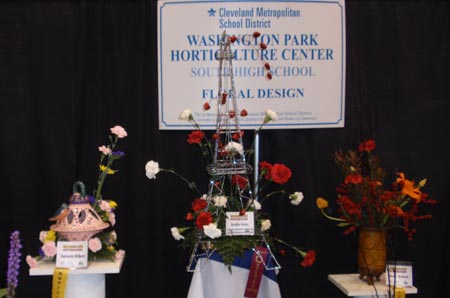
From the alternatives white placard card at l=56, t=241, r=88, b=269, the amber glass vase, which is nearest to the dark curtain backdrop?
the amber glass vase

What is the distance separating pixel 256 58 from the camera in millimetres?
2414

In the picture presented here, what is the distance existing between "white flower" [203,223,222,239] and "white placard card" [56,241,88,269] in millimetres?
496

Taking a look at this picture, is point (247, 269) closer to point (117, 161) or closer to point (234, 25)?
point (117, 161)

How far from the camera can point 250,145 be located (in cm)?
248

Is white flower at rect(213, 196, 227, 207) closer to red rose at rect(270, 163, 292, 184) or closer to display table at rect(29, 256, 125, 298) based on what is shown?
red rose at rect(270, 163, 292, 184)

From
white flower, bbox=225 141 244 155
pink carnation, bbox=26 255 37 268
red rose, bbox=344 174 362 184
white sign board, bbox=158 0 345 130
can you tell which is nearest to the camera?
pink carnation, bbox=26 255 37 268

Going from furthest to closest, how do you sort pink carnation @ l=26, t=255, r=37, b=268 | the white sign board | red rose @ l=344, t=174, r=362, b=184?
the white sign board → red rose @ l=344, t=174, r=362, b=184 → pink carnation @ l=26, t=255, r=37, b=268

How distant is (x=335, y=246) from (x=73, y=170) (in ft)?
5.04

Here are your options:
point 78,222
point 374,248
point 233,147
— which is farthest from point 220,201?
point 374,248

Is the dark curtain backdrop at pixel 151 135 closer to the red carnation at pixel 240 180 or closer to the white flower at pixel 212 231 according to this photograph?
the red carnation at pixel 240 180

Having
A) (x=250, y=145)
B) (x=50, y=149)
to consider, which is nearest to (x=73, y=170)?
(x=50, y=149)

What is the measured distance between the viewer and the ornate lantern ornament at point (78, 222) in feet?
5.89

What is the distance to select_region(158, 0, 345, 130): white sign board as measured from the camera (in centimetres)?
239

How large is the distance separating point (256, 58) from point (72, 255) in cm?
138
